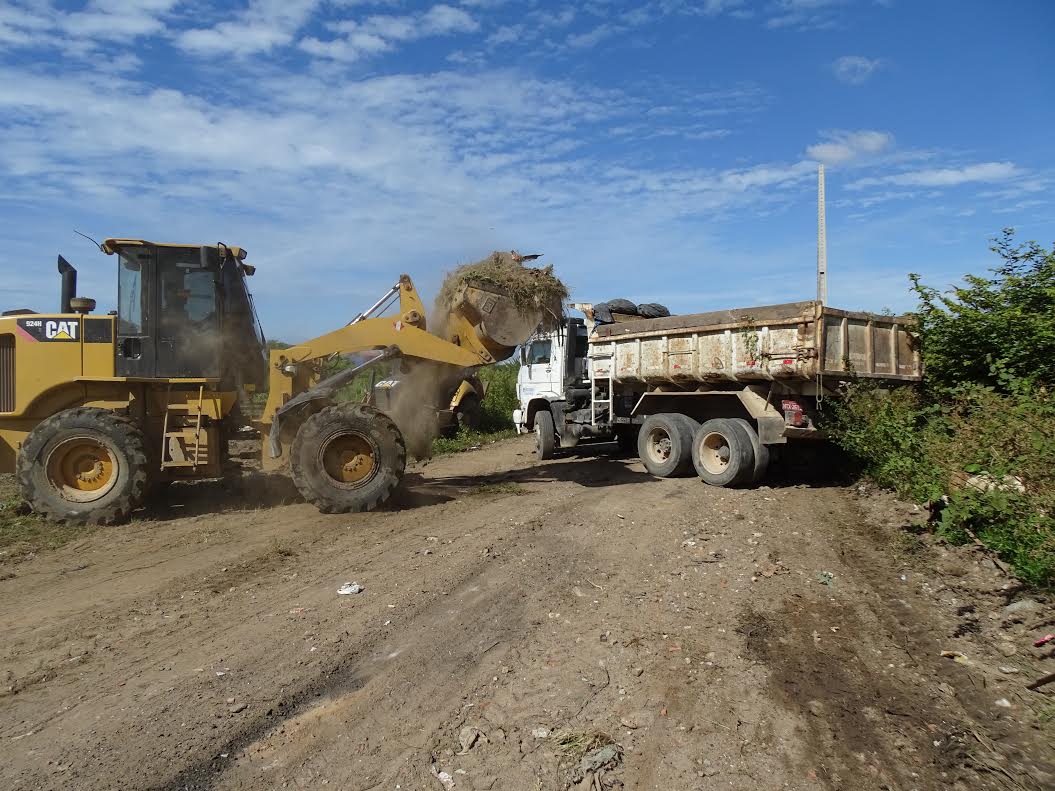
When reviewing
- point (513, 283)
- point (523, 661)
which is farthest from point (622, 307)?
point (523, 661)

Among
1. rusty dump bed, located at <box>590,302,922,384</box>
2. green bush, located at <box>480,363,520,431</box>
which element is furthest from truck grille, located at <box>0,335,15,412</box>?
green bush, located at <box>480,363,520,431</box>

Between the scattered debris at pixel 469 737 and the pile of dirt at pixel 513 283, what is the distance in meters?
6.66

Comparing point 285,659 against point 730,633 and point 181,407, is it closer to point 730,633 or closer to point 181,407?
point 730,633

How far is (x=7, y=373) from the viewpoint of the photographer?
8531 millimetres

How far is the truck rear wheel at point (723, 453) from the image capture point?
32.3 feet

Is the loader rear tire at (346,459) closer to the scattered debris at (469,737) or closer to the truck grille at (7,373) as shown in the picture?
the truck grille at (7,373)

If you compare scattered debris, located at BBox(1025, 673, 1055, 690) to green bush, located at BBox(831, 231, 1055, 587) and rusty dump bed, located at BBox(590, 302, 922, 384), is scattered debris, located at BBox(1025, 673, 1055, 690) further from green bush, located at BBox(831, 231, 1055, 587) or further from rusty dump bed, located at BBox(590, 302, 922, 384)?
rusty dump bed, located at BBox(590, 302, 922, 384)

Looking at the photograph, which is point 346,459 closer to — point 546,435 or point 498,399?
point 546,435

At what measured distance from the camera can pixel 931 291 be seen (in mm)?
9562

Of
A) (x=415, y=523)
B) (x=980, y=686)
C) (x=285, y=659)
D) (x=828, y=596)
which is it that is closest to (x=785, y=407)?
(x=828, y=596)

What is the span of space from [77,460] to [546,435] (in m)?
7.63

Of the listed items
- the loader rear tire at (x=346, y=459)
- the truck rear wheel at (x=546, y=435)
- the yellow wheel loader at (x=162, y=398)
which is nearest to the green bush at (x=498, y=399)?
the truck rear wheel at (x=546, y=435)

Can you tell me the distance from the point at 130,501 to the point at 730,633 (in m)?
6.70

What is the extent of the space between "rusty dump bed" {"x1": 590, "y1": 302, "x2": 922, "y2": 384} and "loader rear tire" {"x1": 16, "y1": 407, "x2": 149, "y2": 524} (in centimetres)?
709
